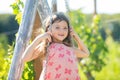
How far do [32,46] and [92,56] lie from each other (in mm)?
7899

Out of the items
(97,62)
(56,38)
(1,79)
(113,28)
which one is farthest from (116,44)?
(56,38)

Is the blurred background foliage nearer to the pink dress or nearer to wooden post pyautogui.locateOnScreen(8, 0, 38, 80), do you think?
wooden post pyautogui.locateOnScreen(8, 0, 38, 80)

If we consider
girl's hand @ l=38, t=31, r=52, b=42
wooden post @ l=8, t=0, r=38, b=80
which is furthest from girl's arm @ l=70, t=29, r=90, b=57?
wooden post @ l=8, t=0, r=38, b=80


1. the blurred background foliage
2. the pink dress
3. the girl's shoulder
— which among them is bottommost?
the blurred background foliage

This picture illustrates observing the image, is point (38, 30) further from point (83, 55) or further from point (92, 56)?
point (92, 56)

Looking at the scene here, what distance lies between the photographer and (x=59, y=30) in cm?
425

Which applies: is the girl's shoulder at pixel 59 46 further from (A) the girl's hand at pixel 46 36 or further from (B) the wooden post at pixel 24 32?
(B) the wooden post at pixel 24 32

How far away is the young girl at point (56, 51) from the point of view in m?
4.20

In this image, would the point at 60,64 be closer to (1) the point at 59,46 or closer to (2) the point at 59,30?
(1) the point at 59,46

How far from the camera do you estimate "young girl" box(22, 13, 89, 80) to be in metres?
4.20

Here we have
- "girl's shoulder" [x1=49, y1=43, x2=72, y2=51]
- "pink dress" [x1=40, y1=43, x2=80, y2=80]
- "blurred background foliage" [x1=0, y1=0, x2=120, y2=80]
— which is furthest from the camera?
"blurred background foliage" [x1=0, y1=0, x2=120, y2=80]

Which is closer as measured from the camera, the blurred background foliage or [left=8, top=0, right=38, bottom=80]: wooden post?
[left=8, top=0, right=38, bottom=80]: wooden post

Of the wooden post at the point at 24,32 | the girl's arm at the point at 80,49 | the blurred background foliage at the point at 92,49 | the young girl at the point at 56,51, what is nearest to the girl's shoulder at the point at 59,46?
the young girl at the point at 56,51

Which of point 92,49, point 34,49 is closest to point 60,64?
point 34,49
